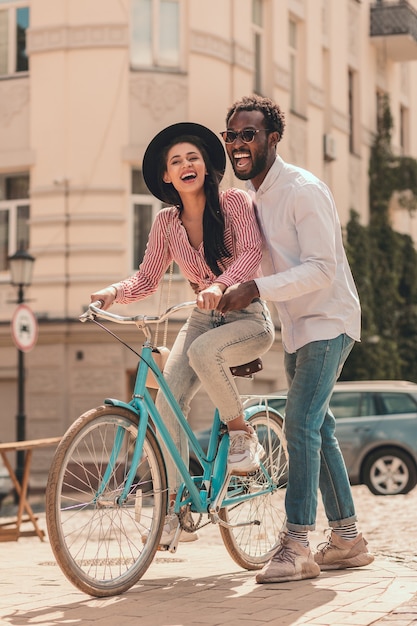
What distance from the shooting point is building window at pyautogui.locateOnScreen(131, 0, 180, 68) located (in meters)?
23.3

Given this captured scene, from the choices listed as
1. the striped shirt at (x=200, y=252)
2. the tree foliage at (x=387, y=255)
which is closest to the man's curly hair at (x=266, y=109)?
the striped shirt at (x=200, y=252)

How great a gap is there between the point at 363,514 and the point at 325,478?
6197 millimetres

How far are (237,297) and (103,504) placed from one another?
106 cm

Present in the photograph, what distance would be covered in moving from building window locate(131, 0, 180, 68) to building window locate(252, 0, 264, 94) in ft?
8.26

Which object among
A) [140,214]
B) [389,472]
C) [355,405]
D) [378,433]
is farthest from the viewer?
[140,214]

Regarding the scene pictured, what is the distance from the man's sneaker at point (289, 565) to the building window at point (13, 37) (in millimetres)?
19062

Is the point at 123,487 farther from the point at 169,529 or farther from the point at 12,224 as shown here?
the point at 12,224

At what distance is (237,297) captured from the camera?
5.44 m

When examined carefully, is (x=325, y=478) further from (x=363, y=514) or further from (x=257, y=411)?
(x=363, y=514)

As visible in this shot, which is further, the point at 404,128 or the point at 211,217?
the point at 404,128

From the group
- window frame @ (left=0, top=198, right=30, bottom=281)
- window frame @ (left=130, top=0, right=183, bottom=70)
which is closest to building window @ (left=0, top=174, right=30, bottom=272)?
window frame @ (left=0, top=198, right=30, bottom=281)

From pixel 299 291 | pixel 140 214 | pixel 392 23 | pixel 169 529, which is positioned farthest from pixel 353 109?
pixel 169 529

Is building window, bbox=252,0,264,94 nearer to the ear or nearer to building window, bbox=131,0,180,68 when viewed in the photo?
building window, bbox=131,0,180,68

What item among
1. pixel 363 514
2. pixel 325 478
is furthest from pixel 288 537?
pixel 363 514
